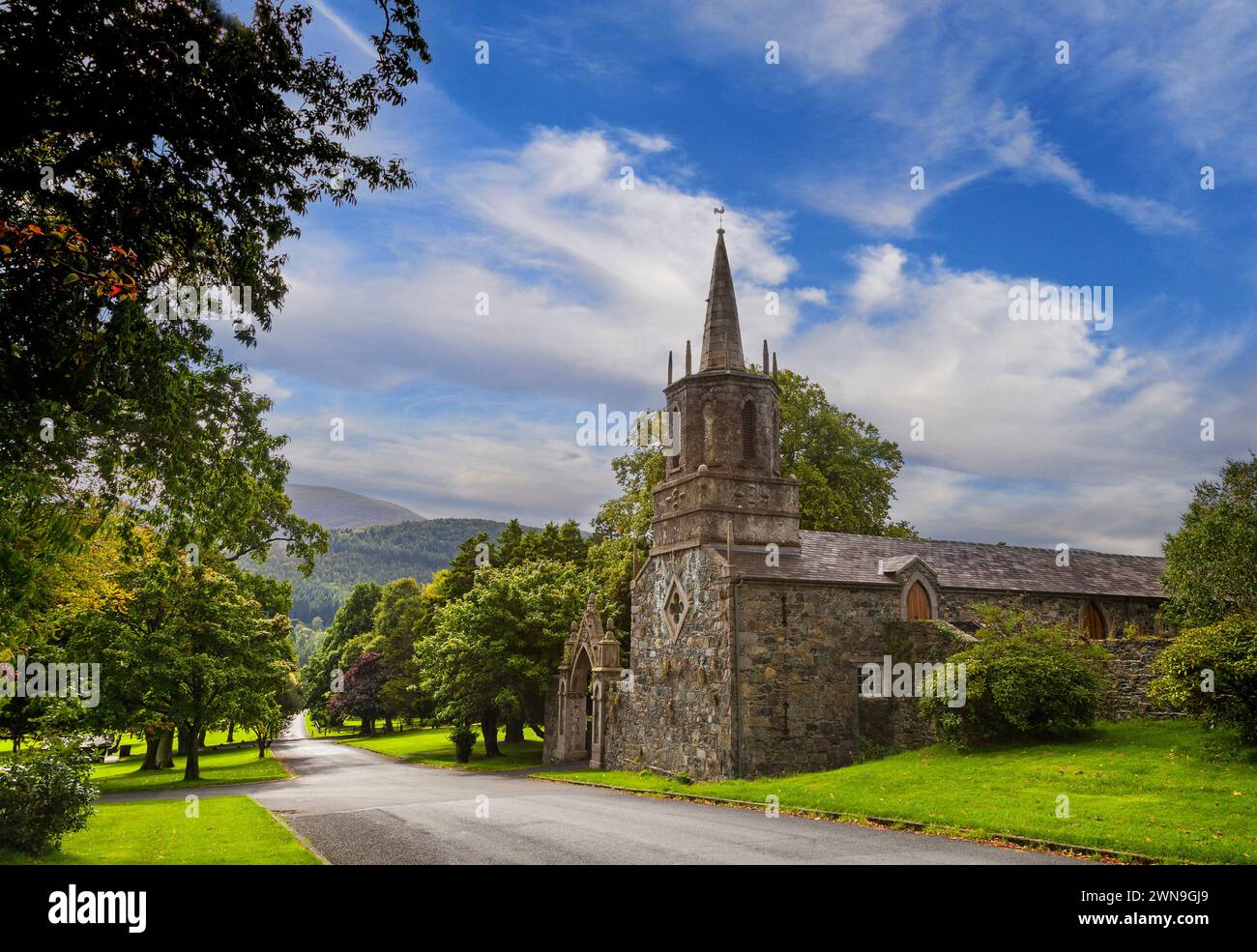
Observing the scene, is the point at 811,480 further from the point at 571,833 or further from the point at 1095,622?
the point at 571,833

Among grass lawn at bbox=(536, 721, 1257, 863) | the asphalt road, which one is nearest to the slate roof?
grass lawn at bbox=(536, 721, 1257, 863)

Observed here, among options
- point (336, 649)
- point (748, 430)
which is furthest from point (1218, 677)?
point (336, 649)

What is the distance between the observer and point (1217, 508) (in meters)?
27.7

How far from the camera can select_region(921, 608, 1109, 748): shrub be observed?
70.1 ft

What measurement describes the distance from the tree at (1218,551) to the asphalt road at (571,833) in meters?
17.8

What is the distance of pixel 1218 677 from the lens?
1764cm

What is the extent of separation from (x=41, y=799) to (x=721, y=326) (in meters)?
25.2

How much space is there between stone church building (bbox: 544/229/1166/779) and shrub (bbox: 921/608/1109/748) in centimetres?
179

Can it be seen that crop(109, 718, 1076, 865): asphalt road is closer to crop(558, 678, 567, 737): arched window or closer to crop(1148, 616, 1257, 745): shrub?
crop(1148, 616, 1257, 745): shrub

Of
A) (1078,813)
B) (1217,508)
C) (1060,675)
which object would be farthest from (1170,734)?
(1217,508)

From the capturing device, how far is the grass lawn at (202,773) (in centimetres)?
3278

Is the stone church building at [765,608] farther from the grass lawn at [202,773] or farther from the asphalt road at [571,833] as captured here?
the grass lawn at [202,773]

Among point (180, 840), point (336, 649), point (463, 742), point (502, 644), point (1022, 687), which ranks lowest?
point (463, 742)

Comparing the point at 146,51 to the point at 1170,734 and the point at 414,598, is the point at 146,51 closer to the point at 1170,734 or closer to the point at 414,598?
the point at 1170,734
